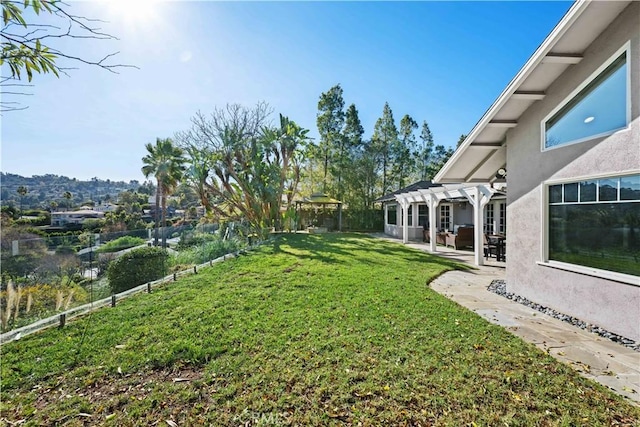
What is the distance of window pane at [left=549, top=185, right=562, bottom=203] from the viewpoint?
5.47m

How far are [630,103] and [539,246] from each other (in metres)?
2.90

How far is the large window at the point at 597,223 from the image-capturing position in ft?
13.9

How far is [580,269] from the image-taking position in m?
5.02

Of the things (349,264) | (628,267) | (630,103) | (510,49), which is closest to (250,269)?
(349,264)

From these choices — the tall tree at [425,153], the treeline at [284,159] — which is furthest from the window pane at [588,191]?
the tall tree at [425,153]

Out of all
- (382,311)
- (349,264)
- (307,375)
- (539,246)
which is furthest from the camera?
(349,264)

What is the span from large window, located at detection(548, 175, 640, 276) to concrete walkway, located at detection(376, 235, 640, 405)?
3.91 ft

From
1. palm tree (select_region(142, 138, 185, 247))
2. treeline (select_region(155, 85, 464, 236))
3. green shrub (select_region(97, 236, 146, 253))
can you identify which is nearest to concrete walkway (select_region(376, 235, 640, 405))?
green shrub (select_region(97, 236, 146, 253))

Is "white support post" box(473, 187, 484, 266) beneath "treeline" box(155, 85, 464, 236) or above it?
beneath

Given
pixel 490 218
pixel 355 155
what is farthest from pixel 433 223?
pixel 355 155

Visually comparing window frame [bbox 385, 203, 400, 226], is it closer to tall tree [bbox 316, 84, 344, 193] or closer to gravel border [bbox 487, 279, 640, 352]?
tall tree [bbox 316, 84, 344, 193]

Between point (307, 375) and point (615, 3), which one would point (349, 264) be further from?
point (615, 3)

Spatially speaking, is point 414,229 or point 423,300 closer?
point 423,300

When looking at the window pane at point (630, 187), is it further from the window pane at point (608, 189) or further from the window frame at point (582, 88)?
the window frame at point (582, 88)
